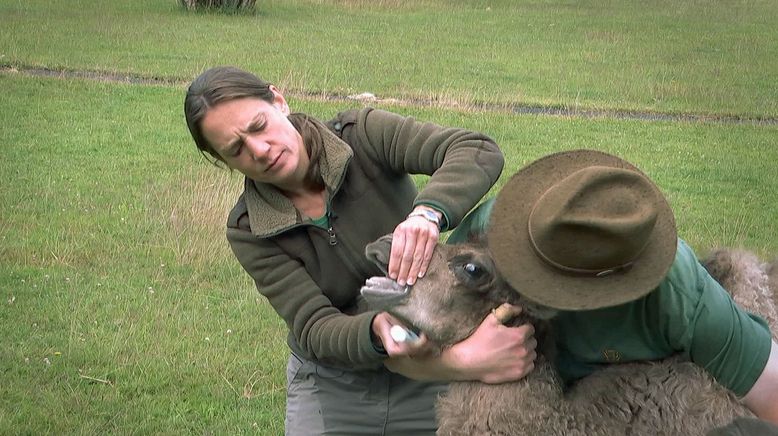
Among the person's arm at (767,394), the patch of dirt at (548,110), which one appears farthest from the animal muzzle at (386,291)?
the patch of dirt at (548,110)

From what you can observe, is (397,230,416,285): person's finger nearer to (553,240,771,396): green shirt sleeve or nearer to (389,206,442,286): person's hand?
(389,206,442,286): person's hand

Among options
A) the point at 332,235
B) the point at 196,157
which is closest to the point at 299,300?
the point at 332,235

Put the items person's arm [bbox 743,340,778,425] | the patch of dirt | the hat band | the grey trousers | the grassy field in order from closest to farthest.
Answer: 1. the hat band
2. person's arm [bbox 743,340,778,425]
3. the grey trousers
4. the grassy field
5. the patch of dirt

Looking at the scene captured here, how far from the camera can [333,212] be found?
4016 millimetres

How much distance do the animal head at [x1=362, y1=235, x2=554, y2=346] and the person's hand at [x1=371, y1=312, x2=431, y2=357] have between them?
51 mm

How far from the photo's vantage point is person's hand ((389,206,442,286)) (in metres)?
3.07

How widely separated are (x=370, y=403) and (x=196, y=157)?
7818 mm

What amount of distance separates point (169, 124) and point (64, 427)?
8.13m

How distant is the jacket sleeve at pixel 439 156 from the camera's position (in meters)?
3.49

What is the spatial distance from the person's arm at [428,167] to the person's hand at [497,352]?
0.90 ft

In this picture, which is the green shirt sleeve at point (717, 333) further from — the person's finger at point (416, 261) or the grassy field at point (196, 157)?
the grassy field at point (196, 157)

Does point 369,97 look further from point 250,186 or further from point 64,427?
point 250,186

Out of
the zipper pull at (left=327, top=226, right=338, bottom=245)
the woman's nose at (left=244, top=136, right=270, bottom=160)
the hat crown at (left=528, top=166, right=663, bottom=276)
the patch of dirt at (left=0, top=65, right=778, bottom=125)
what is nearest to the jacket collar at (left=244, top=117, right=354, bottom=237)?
the zipper pull at (left=327, top=226, right=338, bottom=245)

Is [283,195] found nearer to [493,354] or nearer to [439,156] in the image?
[439,156]
